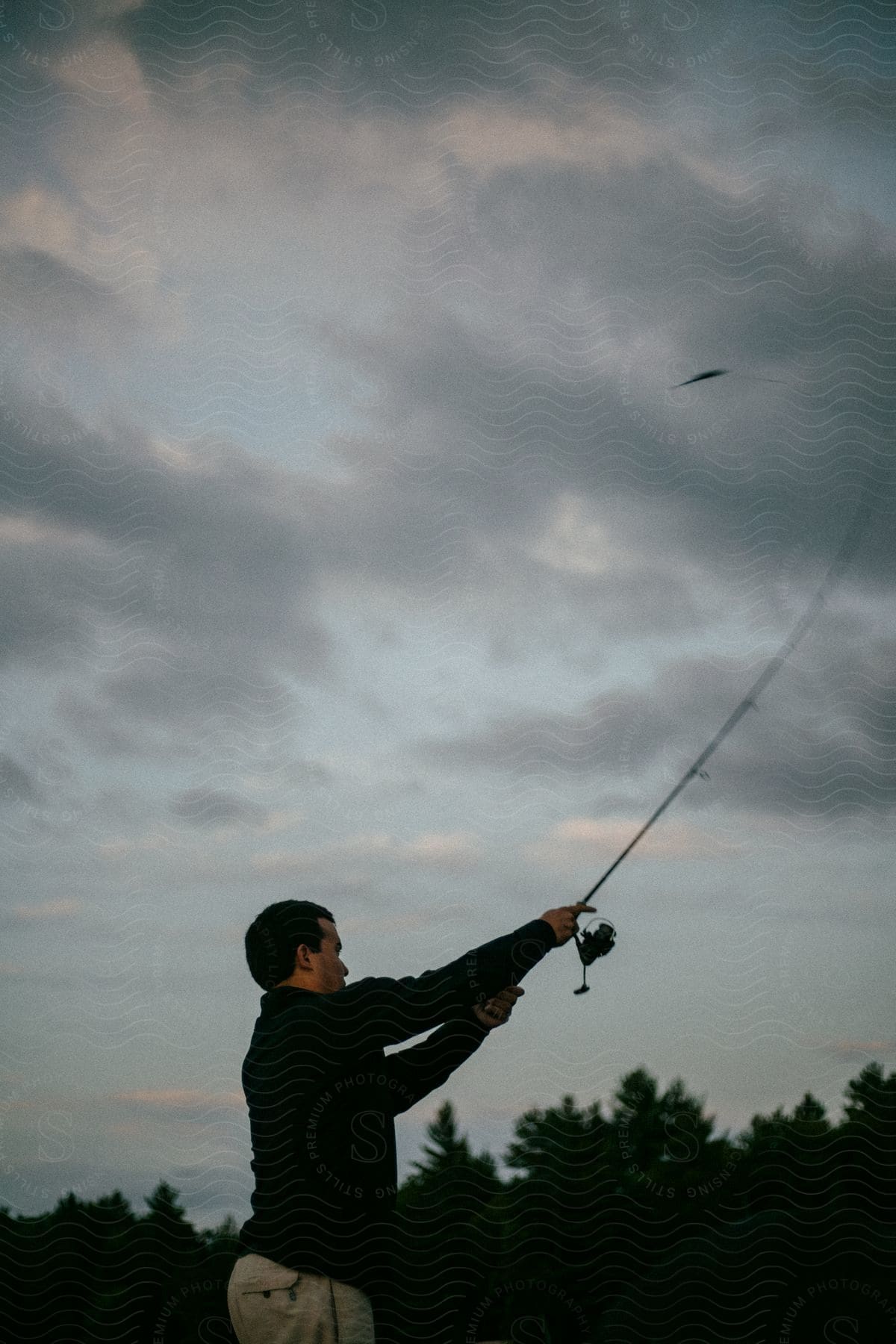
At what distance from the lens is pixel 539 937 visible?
4.11m

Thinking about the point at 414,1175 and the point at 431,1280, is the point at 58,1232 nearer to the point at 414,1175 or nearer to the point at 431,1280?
the point at 414,1175

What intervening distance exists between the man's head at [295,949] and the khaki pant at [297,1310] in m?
0.84

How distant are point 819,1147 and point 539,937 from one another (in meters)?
8.34

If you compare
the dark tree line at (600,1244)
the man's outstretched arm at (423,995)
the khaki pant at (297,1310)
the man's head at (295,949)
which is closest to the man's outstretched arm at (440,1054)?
the man's outstretched arm at (423,995)

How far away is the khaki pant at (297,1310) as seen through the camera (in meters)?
3.49

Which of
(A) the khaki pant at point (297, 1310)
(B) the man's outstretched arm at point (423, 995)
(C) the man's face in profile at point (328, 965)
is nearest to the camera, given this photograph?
(A) the khaki pant at point (297, 1310)

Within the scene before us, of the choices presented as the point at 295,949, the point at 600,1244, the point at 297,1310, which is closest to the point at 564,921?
the point at 295,949

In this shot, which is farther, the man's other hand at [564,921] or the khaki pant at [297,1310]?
the man's other hand at [564,921]

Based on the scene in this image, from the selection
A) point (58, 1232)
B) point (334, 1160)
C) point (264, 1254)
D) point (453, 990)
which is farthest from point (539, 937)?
point (58, 1232)

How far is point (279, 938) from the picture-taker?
13.5ft

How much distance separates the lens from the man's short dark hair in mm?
4094

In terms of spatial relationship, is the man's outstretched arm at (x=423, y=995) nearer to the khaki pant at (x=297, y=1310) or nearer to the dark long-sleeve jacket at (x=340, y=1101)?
the dark long-sleeve jacket at (x=340, y=1101)

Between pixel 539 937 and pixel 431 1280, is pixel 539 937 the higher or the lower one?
the higher one

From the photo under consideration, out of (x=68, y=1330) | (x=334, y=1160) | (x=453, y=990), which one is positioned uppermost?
(x=453, y=990)
